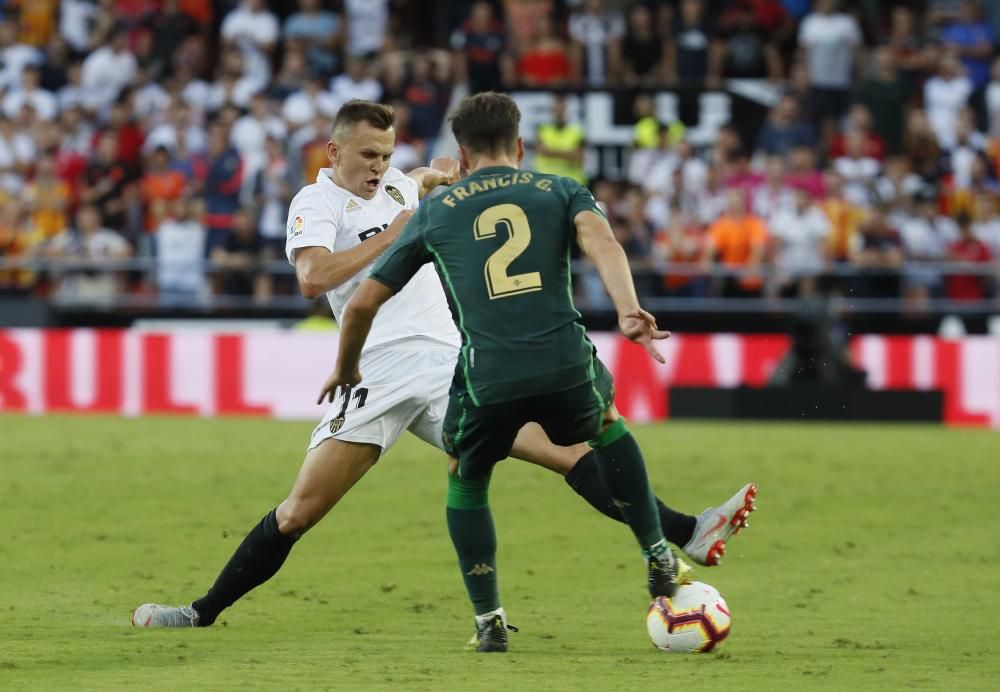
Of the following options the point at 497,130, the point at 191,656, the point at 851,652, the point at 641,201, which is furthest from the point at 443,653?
the point at 641,201

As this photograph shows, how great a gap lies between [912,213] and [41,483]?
394 inches

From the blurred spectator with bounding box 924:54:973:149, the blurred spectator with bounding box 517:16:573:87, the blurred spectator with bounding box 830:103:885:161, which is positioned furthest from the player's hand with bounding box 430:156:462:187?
the blurred spectator with bounding box 924:54:973:149

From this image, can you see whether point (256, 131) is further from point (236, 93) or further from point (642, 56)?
point (642, 56)

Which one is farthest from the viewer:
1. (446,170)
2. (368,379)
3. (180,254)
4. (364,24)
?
(364,24)

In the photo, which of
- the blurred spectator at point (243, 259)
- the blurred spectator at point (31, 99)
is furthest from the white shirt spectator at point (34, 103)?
the blurred spectator at point (243, 259)

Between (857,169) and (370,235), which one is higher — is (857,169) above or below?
below

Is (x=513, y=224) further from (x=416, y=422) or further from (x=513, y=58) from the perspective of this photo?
(x=513, y=58)

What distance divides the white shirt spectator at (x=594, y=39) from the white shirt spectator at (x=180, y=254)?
502cm

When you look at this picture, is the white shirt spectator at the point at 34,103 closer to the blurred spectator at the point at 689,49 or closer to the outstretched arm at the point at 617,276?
the blurred spectator at the point at 689,49

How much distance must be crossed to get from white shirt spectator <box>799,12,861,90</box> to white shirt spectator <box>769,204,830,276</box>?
308 centimetres

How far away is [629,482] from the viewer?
21.2ft

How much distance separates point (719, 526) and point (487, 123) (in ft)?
6.11

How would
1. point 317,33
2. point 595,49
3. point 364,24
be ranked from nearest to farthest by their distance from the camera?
1. point 595,49
2. point 317,33
3. point 364,24

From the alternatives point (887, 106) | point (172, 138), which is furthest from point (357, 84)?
point (887, 106)
